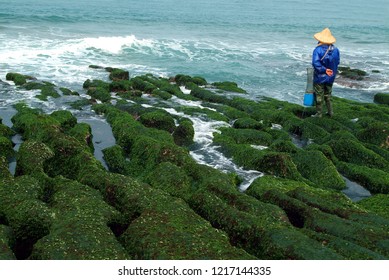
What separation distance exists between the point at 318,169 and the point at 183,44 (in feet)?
104

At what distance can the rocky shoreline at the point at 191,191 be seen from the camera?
20.3ft

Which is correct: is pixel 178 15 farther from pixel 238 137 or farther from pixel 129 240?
pixel 129 240

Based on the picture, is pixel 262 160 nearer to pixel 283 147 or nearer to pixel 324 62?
pixel 283 147

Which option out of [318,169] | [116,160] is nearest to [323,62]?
[318,169]

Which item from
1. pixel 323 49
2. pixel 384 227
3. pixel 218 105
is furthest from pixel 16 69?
pixel 384 227

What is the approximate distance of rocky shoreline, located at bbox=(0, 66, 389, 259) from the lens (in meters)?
6.20

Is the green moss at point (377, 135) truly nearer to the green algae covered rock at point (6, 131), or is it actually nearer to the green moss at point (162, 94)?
the green moss at point (162, 94)

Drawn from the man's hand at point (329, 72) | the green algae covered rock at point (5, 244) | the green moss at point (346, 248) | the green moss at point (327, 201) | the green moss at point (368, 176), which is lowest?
the green moss at point (368, 176)

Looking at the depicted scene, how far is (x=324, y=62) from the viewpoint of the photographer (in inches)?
546

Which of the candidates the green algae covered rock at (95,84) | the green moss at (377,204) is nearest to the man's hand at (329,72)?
the green moss at (377,204)

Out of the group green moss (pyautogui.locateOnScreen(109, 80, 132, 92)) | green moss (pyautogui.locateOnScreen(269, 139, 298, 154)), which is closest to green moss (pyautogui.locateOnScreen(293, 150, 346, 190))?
green moss (pyautogui.locateOnScreen(269, 139, 298, 154))

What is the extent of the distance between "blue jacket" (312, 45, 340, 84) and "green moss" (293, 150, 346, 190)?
147 inches

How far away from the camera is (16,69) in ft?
82.0

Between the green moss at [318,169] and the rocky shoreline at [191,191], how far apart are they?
0.03m
